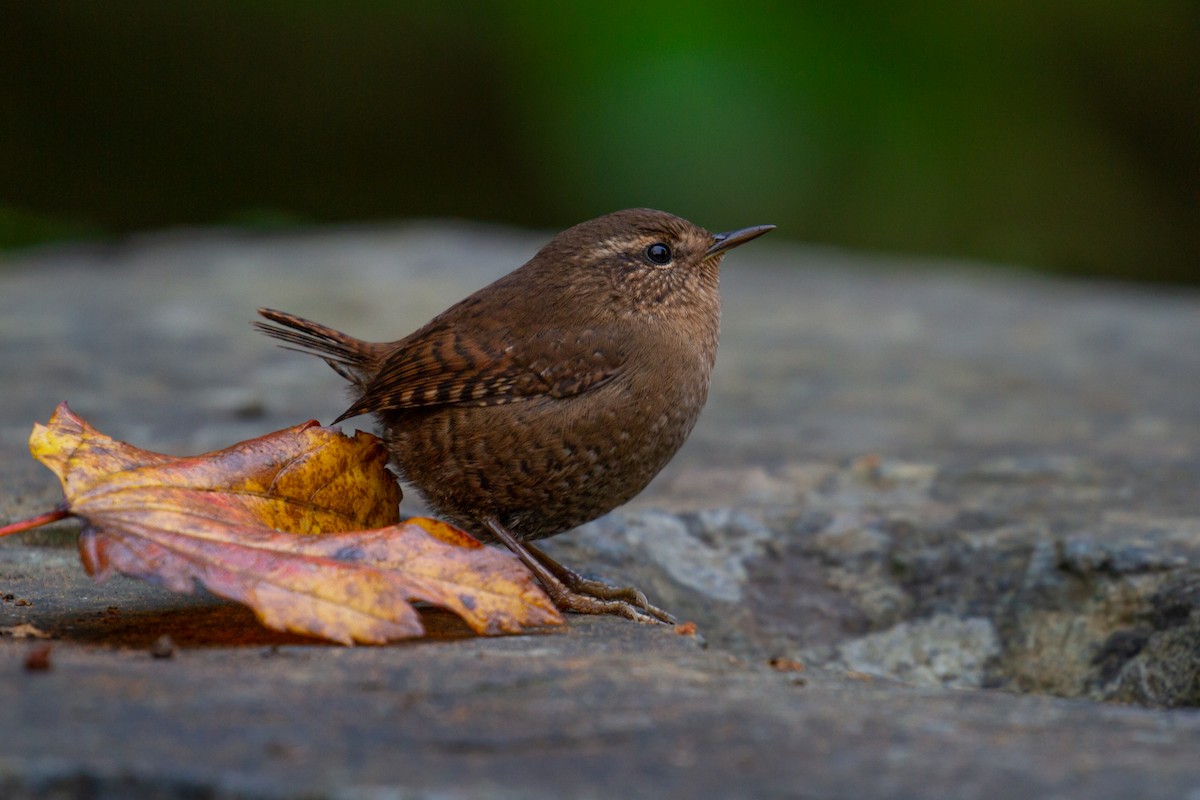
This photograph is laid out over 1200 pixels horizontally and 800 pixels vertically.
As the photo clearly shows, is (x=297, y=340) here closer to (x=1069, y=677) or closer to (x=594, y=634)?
(x=594, y=634)

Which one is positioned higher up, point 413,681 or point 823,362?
point 823,362

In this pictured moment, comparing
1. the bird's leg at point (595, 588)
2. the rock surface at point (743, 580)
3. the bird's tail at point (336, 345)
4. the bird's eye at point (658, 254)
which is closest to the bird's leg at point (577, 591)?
the bird's leg at point (595, 588)

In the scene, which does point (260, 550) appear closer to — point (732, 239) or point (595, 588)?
point (595, 588)

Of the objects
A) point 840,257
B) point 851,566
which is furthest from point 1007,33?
point 851,566

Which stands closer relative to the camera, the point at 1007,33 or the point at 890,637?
the point at 890,637

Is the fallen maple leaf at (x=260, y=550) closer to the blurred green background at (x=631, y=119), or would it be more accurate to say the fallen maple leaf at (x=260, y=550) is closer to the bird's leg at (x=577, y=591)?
the bird's leg at (x=577, y=591)

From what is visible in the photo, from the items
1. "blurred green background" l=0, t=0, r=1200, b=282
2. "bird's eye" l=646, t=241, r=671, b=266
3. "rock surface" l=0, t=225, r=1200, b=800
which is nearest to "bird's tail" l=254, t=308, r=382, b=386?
"rock surface" l=0, t=225, r=1200, b=800
